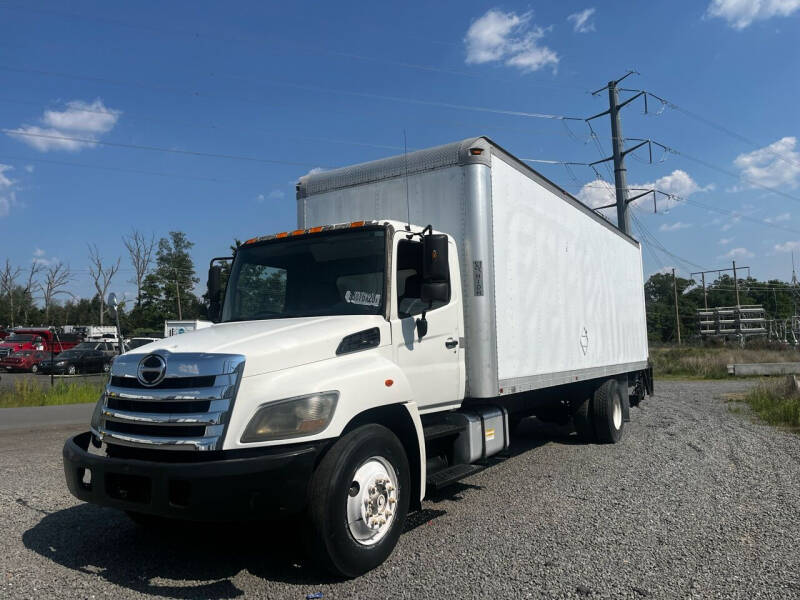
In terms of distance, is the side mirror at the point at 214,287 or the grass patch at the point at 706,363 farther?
A: the grass patch at the point at 706,363

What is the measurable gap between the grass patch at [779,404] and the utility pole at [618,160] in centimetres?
1143

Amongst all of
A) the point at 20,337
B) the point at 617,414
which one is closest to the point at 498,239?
the point at 617,414

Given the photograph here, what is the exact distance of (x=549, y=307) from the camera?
7.36 meters

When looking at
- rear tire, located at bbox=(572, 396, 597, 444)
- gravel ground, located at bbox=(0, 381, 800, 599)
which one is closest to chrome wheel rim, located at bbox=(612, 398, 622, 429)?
rear tire, located at bbox=(572, 396, 597, 444)

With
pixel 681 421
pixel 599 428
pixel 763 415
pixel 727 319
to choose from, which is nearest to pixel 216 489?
pixel 599 428

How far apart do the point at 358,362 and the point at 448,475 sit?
5.01 ft

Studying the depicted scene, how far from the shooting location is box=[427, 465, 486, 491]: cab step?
5.06 m

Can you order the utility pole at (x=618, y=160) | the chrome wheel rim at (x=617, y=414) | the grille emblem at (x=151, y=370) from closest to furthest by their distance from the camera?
the grille emblem at (x=151, y=370), the chrome wheel rim at (x=617, y=414), the utility pole at (x=618, y=160)

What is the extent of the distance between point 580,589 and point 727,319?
61.8m

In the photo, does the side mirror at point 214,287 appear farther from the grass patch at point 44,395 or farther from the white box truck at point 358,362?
the grass patch at point 44,395

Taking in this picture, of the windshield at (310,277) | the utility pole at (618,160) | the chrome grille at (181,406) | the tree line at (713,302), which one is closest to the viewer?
the chrome grille at (181,406)

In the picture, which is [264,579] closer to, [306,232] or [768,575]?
[306,232]

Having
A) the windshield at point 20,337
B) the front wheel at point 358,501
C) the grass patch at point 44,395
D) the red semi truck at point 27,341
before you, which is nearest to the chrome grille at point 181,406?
the front wheel at point 358,501

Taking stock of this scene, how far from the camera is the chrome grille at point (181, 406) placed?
12.4ft
